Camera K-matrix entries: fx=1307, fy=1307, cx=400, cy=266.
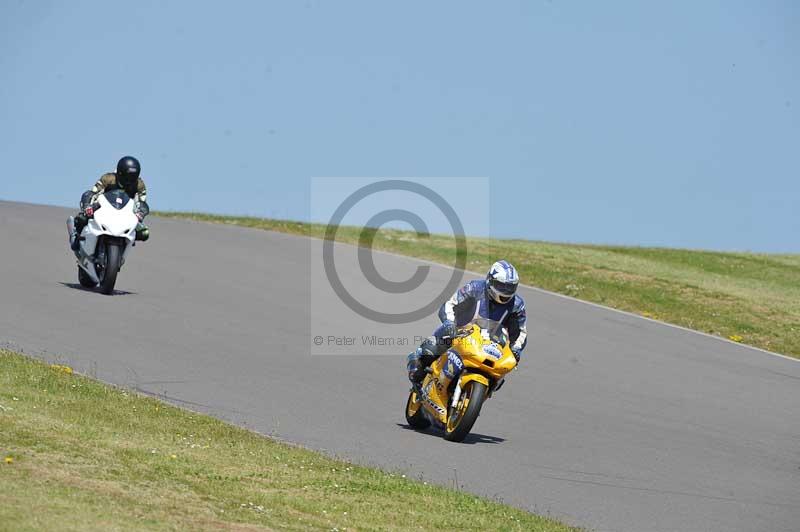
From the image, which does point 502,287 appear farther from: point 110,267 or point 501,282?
point 110,267

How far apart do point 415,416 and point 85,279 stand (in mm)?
8687

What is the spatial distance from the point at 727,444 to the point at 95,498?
8.23 meters

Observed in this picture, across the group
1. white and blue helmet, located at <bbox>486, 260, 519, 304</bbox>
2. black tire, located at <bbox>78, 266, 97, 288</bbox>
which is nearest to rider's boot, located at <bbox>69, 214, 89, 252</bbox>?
black tire, located at <bbox>78, 266, 97, 288</bbox>

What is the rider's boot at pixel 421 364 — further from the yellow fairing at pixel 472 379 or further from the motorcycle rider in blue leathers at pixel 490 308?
the yellow fairing at pixel 472 379

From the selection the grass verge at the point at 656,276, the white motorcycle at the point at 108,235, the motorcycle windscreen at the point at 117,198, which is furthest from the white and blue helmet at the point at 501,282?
the grass verge at the point at 656,276

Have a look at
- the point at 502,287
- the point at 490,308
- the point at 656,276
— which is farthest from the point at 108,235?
the point at 656,276

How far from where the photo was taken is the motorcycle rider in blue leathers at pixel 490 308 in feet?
41.6

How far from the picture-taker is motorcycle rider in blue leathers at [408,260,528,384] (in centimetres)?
1268

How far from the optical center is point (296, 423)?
41.3 ft

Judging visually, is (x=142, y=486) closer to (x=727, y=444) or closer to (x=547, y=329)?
(x=727, y=444)

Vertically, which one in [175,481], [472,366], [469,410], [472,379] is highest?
[472,366]

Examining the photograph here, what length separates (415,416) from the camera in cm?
1327

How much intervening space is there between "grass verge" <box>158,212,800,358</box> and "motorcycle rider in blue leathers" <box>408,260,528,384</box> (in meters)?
11.2

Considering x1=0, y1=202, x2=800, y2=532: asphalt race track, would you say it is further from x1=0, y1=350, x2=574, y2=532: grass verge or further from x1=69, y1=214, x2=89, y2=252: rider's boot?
x1=0, y1=350, x2=574, y2=532: grass verge
